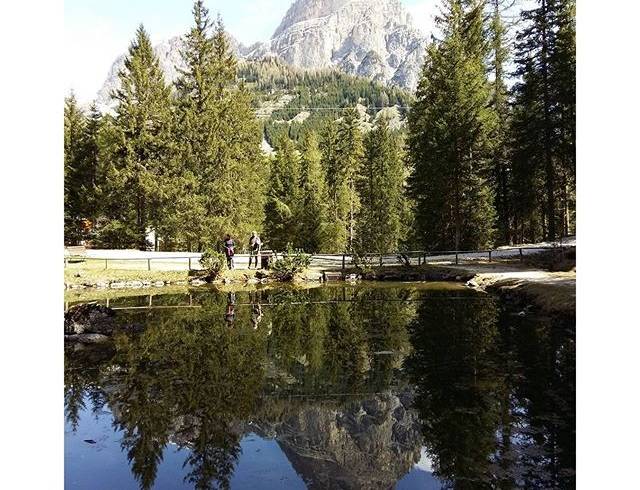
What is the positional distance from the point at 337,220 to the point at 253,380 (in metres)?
39.6

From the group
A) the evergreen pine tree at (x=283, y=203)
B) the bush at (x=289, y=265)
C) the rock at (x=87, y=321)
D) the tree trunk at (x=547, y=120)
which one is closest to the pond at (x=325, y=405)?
the rock at (x=87, y=321)

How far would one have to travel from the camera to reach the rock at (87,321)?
13.6 meters

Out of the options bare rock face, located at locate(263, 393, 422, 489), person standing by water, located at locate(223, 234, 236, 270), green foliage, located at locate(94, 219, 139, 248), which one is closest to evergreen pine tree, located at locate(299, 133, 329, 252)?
green foliage, located at locate(94, 219, 139, 248)

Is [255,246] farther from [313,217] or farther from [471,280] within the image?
[313,217]

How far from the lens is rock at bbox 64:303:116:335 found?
44.7ft

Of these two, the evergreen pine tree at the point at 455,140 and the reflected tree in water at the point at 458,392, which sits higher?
the evergreen pine tree at the point at 455,140

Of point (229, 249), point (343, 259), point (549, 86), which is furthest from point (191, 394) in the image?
point (549, 86)

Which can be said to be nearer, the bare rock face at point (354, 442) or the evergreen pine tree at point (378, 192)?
the bare rock face at point (354, 442)

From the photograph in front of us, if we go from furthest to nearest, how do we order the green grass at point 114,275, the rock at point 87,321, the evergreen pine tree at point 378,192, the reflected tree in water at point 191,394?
the evergreen pine tree at point 378,192, the green grass at point 114,275, the rock at point 87,321, the reflected tree in water at point 191,394

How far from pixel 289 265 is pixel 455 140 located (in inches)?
515

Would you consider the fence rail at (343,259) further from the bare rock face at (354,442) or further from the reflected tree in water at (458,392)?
the bare rock face at (354,442)

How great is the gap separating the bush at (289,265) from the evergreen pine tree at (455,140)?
415 inches

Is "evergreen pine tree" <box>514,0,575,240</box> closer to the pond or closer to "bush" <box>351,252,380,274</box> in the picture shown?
"bush" <box>351,252,380,274</box>
